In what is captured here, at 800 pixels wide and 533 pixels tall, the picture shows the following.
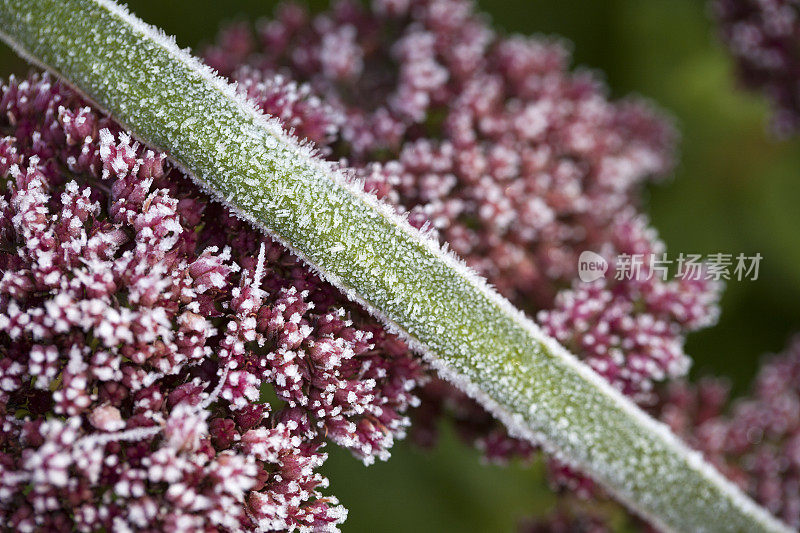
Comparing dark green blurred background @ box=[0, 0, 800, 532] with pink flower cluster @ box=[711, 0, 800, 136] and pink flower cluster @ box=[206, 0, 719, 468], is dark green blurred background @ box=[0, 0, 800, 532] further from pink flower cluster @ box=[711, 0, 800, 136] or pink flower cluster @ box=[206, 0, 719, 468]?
pink flower cluster @ box=[206, 0, 719, 468]

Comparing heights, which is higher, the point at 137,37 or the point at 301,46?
the point at 301,46

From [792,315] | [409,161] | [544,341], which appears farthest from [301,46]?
[792,315]

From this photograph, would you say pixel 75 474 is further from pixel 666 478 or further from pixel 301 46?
pixel 301 46

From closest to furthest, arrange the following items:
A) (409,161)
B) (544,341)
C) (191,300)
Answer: (191,300) < (544,341) < (409,161)

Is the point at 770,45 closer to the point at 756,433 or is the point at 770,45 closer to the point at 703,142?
the point at 703,142

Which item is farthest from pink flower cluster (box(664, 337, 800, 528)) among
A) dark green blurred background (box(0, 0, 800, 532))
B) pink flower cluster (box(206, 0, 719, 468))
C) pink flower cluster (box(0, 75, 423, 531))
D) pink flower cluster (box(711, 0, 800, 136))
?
pink flower cluster (box(0, 75, 423, 531))

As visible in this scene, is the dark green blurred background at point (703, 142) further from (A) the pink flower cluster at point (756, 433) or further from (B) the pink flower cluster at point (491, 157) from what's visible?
(B) the pink flower cluster at point (491, 157)
